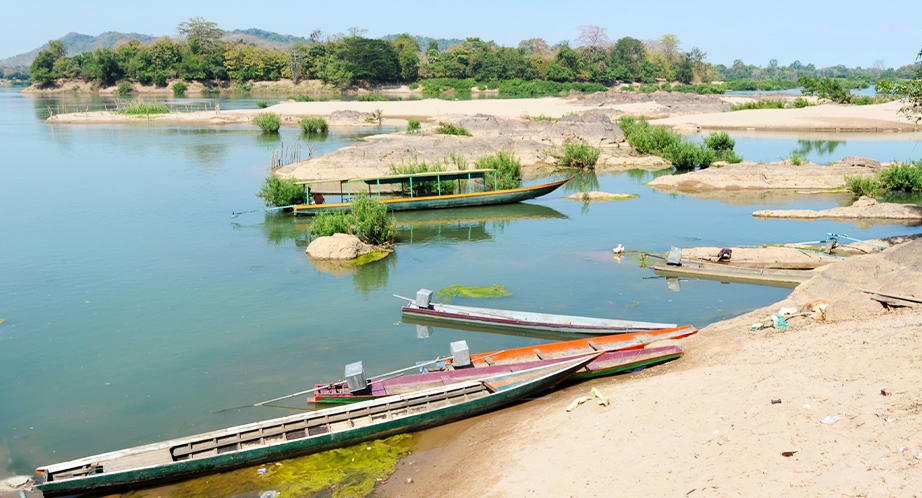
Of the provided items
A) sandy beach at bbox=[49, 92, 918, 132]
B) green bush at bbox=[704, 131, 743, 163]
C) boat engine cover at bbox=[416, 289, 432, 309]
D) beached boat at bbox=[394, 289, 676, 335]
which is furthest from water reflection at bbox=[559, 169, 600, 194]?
sandy beach at bbox=[49, 92, 918, 132]

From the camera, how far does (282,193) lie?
88.3ft

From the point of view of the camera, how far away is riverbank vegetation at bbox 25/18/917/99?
10594 cm

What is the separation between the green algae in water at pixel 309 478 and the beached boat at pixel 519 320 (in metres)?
5.06

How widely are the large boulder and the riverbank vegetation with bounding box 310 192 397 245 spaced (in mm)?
549

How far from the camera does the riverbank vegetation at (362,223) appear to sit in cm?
2216

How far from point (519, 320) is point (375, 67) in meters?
96.4

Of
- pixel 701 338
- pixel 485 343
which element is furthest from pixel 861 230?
pixel 485 343

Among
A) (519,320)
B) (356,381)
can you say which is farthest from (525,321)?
(356,381)

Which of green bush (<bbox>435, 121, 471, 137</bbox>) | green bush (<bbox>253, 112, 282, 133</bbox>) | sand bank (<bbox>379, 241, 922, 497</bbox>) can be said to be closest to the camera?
sand bank (<bbox>379, 241, 922, 497</bbox>)

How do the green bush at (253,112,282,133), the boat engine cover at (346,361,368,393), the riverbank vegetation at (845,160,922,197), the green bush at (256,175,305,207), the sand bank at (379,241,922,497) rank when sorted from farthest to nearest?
1. the green bush at (253,112,282,133)
2. the riverbank vegetation at (845,160,922,197)
3. the green bush at (256,175,305,207)
4. the boat engine cover at (346,361,368,393)
5. the sand bank at (379,241,922,497)

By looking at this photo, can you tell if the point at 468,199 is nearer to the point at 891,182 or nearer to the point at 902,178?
the point at 891,182

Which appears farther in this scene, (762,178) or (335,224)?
(762,178)

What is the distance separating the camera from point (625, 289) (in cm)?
1802

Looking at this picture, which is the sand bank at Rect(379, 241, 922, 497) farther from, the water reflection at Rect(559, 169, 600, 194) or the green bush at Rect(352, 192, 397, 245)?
the water reflection at Rect(559, 169, 600, 194)
